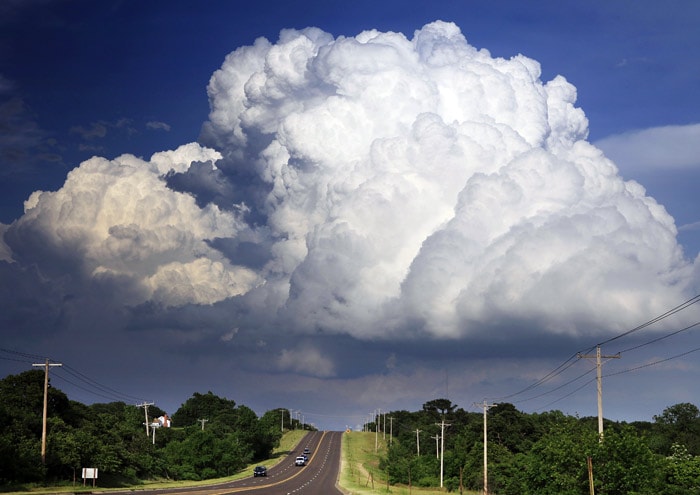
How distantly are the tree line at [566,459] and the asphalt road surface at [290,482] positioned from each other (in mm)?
12879

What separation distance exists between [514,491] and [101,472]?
52754mm

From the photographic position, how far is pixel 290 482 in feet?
380

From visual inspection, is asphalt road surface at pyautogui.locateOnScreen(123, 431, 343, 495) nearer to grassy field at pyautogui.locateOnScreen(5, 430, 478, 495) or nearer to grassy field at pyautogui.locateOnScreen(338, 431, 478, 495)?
grassy field at pyautogui.locateOnScreen(338, 431, 478, 495)

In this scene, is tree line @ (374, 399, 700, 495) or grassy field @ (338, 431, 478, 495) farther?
grassy field @ (338, 431, 478, 495)

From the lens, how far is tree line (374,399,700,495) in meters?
68.9

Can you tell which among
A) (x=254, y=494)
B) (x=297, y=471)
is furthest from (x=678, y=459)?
(x=297, y=471)

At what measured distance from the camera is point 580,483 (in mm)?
72375

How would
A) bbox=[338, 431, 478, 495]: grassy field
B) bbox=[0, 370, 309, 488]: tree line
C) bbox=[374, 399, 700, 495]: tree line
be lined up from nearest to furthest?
bbox=[374, 399, 700, 495]: tree line → bbox=[0, 370, 309, 488]: tree line → bbox=[338, 431, 478, 495]: grassy field

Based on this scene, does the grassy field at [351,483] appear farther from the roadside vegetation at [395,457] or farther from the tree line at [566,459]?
the tree line at [566,459]

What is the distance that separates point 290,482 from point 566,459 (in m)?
51.5

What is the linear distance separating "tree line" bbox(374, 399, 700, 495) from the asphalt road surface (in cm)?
1288

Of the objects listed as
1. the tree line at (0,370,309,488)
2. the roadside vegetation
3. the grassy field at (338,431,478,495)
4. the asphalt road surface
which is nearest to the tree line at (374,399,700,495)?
the roadside vegetation

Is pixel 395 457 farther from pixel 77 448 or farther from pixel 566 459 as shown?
pixel 566 459

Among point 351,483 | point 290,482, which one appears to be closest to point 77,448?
point 290,482
